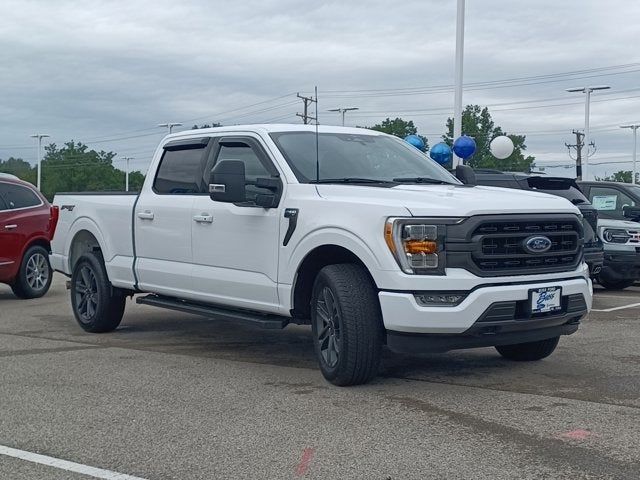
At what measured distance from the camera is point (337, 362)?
6.28 m

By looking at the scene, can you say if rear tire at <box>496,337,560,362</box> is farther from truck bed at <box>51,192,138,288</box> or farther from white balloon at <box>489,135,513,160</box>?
white balloon at <box>489,135,513,160</box>

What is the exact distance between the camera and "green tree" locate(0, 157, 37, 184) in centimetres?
8438

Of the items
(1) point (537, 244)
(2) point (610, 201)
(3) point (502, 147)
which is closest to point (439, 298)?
(1) point (537, 244)

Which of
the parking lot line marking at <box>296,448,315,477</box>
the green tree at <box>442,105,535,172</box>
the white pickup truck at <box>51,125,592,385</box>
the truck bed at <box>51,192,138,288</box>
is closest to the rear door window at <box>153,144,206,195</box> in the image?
the white pickup truck at <box>51,125,592,385</box>

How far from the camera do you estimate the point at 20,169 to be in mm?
90438

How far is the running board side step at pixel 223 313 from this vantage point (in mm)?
6969

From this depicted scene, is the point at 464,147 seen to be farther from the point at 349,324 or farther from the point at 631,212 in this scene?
the point at 349,324

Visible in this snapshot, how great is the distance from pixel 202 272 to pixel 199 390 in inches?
56.9

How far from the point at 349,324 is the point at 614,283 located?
9.58 metres

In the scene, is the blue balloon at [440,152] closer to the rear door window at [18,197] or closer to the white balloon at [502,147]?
the white balloon at [502,147]

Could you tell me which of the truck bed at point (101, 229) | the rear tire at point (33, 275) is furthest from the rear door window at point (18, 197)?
the truck bed at point (101, 229)

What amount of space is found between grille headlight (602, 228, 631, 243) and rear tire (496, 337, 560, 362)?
22.8ft

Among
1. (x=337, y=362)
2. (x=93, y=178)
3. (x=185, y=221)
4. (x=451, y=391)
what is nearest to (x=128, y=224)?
(x=185, y=221)

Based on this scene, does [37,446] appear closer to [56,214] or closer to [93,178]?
[56,214]
